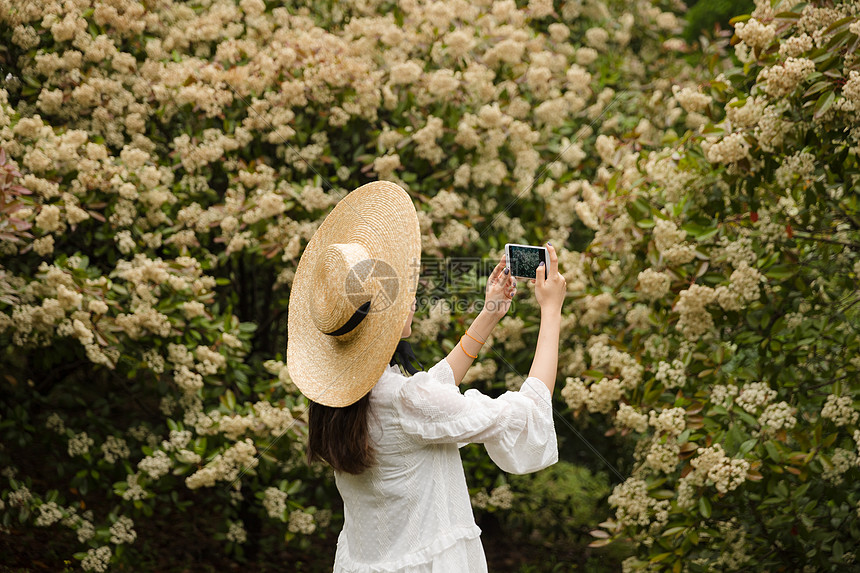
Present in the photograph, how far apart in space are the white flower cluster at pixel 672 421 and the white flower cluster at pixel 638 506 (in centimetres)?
31

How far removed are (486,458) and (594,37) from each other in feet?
9.30

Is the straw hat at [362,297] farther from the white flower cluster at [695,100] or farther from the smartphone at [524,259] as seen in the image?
the white flower cluster at [695,100]

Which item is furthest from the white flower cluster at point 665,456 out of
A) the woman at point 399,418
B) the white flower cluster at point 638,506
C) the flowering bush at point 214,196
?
the woman at point 399,418

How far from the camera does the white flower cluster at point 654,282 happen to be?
275cm

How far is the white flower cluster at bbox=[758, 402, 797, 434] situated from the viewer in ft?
8.04

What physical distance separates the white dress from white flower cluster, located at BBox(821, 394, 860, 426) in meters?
1.29

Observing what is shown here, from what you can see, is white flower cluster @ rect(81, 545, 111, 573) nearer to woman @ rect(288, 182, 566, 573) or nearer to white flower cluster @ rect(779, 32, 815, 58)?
woman @ rect(288, 182, 566, 573)

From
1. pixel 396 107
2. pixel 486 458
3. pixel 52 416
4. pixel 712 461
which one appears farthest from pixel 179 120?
pixel 712 461

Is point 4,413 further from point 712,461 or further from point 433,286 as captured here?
point 712,461

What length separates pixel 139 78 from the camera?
3604 mm

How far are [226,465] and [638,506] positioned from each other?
5.37 ft

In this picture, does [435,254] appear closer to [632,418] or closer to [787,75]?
[632,418]

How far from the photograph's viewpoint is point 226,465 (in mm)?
Result: 2934

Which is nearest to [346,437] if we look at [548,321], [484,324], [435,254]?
[484,324]
